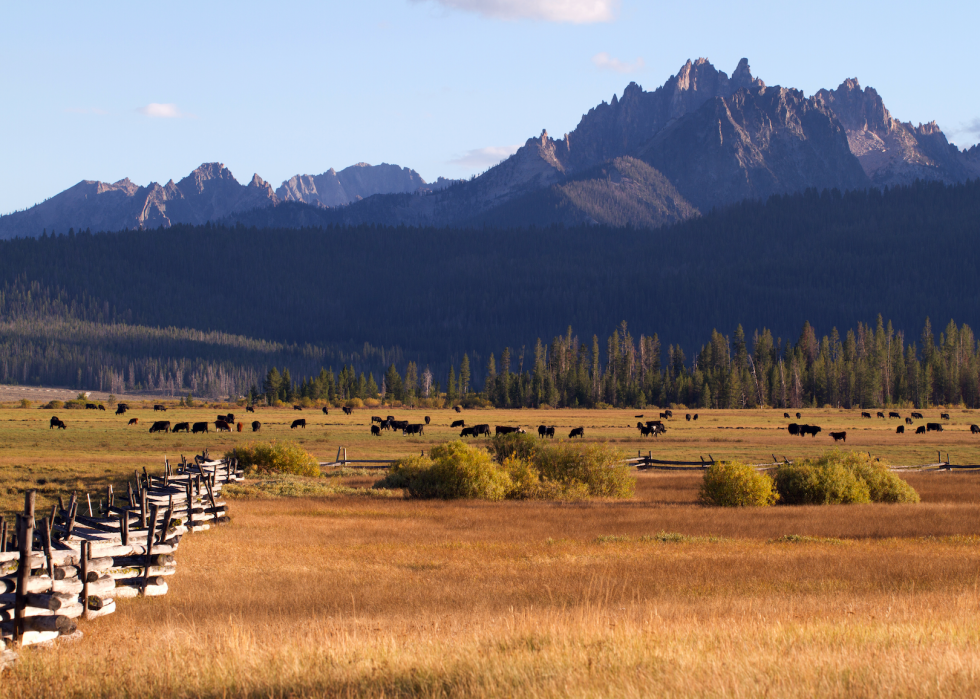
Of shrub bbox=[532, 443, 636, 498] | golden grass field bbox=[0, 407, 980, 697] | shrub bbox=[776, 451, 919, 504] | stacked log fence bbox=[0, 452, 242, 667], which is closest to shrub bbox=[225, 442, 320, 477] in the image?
golden grass field bbox=[0, 407, 980, 697]

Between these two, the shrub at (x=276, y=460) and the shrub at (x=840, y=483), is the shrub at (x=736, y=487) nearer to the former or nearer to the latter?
the shrub at (x=840, y=483)

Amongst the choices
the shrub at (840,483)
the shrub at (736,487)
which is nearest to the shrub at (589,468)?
the shrub at (736,487)

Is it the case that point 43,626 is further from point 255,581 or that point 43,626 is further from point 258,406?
point 258,406

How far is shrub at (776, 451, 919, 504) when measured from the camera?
123 ft

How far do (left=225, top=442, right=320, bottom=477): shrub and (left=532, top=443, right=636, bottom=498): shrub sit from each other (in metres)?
12.8

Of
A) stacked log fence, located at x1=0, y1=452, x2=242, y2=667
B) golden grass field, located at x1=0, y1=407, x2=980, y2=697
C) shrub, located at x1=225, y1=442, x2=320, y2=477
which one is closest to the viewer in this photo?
golden grass field, located at x1=0, y1=407, x2=980, y2=697

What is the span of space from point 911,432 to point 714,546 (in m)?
68.0

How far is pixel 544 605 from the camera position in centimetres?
1678

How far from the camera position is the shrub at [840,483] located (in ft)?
123

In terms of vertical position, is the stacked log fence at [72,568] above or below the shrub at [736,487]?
above

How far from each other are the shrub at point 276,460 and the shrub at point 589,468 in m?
12.8

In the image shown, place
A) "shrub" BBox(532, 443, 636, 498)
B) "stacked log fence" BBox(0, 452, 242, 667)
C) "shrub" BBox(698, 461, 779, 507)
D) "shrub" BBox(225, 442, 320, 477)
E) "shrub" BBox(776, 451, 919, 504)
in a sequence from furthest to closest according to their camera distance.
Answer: "shrub" BBox(225, 442, 320, 477) < "shrub" BBox(532, 443, 636, 498) < "shrub" BBox(776, 451, 919, 504) < "shrub" BBox(698, 461, 779, 507) < "stacked log fence" BBox(0, 452, 242, 667)

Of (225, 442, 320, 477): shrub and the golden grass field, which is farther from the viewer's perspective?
(225, 442, 320, 477): shrub

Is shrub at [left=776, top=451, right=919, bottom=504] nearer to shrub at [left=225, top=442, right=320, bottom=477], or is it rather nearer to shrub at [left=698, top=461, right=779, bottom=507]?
shrub at [left=698, top=461, right=779, bottom=507]
